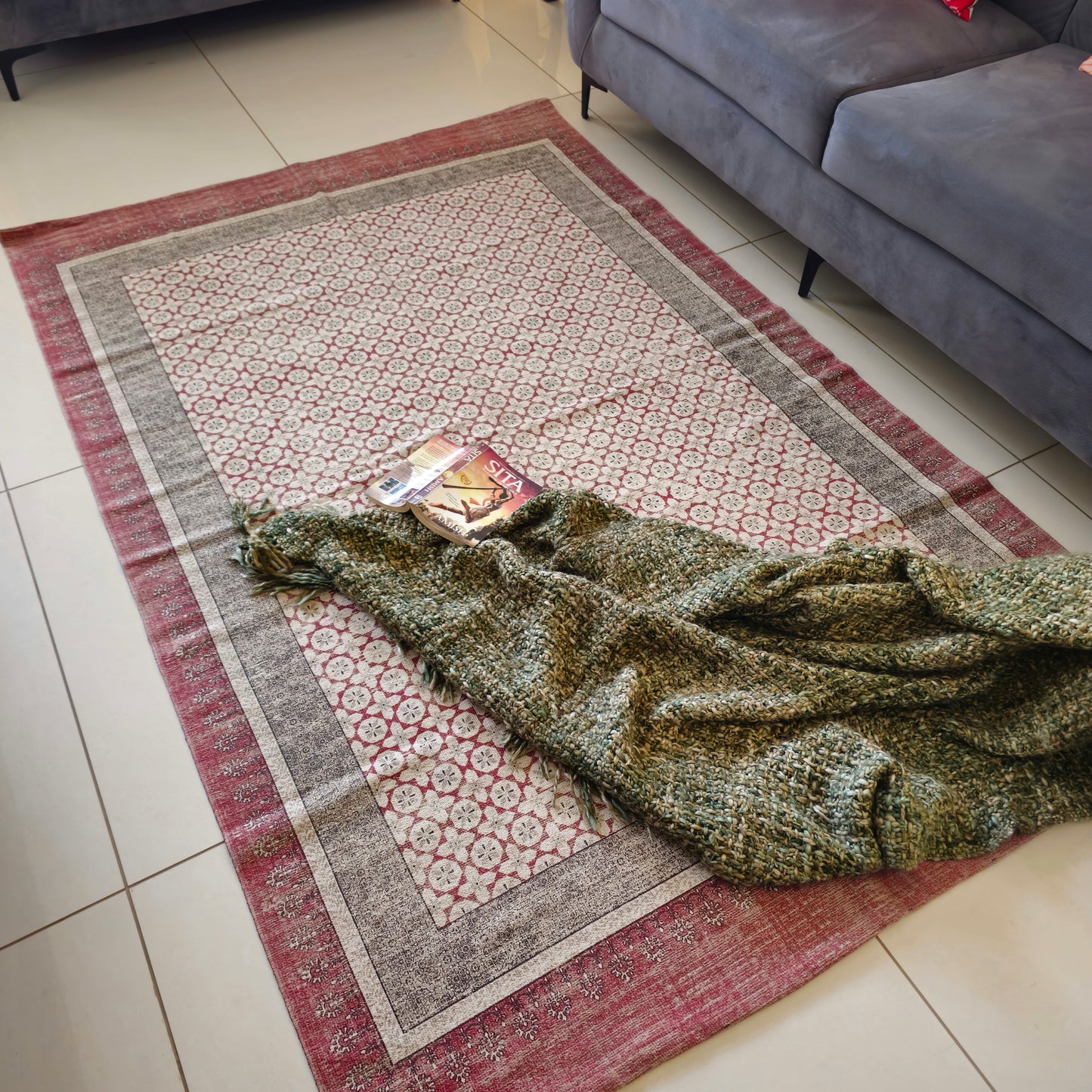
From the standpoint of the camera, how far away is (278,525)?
5.61 feet

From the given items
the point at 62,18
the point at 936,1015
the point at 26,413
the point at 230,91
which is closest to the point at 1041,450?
the point at 936,1015

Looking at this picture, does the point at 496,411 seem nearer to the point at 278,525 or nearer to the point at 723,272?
the point at 278,525

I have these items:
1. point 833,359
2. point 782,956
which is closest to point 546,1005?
point 782,956

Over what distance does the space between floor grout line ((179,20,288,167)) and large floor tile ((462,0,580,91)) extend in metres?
0.90

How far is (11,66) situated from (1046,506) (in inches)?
112

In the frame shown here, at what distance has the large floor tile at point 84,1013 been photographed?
3.90ft

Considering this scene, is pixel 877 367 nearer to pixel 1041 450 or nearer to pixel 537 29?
pixel 1041 450

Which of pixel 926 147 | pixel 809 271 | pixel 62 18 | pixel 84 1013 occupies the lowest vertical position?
pixel 84 1013

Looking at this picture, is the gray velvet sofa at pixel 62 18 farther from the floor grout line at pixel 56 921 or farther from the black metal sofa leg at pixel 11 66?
the floor grout line at pixel 56 921

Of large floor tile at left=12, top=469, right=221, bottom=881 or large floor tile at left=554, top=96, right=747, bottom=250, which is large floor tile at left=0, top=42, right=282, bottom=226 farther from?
large floor tile at left=12, top=469, right=221, bottom=881

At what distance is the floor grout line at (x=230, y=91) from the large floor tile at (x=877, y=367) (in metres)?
1.24

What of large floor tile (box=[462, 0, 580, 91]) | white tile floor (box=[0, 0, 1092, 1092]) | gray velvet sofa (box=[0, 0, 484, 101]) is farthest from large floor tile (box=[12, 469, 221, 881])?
large floor tile (box=[462, 0, 580, 91])

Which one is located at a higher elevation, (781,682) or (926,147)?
(926,147)

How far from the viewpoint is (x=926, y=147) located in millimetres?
1793
